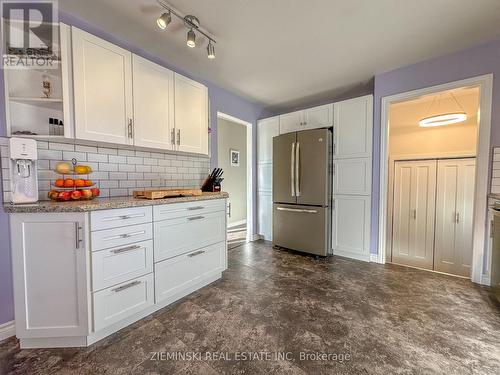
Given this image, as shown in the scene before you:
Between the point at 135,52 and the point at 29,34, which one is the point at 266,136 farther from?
the point at 29,34

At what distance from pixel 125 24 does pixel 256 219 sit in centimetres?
313

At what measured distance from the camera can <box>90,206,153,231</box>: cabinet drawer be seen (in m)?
1.39

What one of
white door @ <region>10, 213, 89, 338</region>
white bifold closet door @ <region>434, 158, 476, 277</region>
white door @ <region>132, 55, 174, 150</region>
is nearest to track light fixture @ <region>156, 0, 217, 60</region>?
white door @ <region>132, 55, 174, 150</region>

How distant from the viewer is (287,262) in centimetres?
286

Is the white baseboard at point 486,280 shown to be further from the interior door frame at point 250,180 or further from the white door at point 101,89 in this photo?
the white door at point 101,89

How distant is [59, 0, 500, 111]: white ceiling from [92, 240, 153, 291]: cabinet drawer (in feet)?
6.10

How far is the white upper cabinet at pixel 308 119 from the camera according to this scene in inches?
119

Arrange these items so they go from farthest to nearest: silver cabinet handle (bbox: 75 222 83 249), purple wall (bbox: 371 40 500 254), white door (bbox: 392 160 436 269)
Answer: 1. white door (bbox: 392 160 436 269)
2. purple wall (bbox: 371 40 500 254)
3. silver cabinet handle (bbox: 75 222 83 249)

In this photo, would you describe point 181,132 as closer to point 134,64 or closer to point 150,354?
point 134,64

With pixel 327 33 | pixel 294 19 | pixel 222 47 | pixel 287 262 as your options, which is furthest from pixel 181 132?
pixel 287 262

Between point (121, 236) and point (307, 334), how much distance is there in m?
1.51

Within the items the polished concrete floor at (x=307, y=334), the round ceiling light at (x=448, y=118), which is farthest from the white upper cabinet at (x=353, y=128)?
the polished concrete floor at (x=307, y=334)

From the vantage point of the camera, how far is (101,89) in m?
1.69

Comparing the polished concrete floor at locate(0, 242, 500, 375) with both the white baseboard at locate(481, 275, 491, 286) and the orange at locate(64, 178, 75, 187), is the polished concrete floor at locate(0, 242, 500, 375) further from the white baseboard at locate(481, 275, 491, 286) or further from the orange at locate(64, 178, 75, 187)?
the orange at locate(64, 178, 75, 187)
